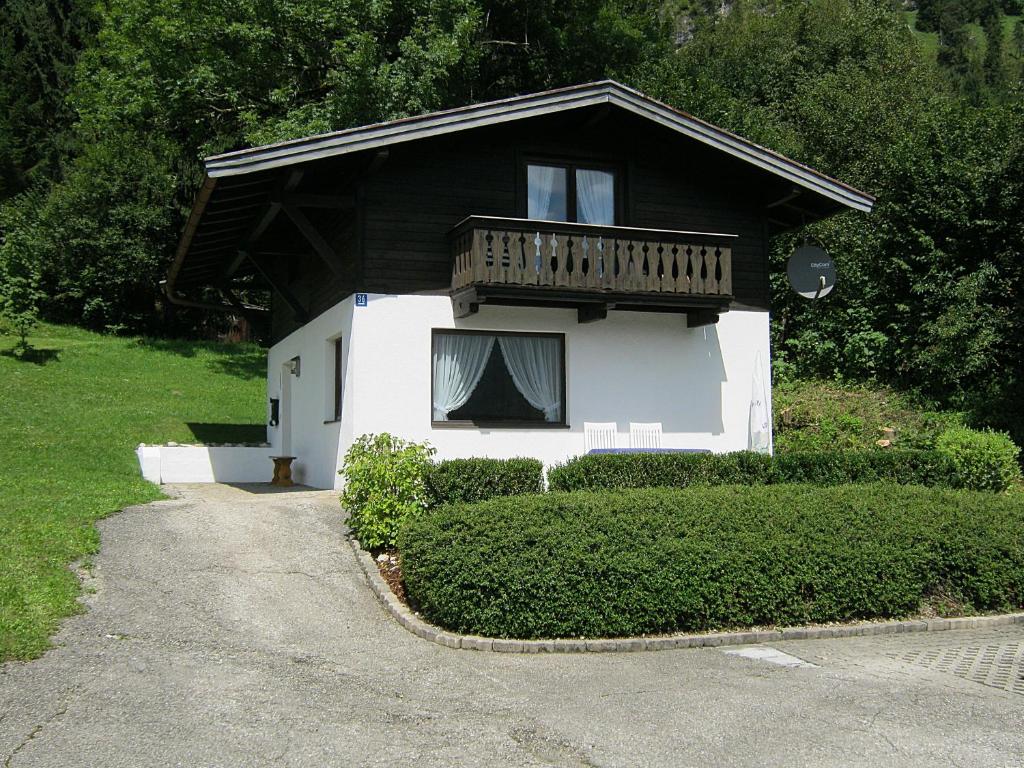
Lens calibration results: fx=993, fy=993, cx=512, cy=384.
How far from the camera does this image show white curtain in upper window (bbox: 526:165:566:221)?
15062 millimetres

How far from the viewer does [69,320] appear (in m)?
34.9

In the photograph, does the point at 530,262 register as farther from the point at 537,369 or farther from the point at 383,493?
the point at 383,493

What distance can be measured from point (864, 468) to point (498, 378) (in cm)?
523

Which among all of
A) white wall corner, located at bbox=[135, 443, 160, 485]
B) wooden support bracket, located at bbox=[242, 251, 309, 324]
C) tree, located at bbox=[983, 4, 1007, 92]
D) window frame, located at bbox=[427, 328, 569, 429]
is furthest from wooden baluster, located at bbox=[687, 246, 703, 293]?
tree, located at bbox=[983, 4, 1007, 92]

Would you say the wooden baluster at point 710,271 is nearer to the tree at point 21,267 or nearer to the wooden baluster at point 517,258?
the wooden baluster at point 517,258

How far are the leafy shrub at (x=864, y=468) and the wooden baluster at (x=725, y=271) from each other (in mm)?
2726

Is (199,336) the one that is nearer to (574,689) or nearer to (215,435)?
(215,435)

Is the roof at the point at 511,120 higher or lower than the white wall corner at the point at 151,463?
higher

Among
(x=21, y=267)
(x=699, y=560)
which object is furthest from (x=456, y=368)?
(x=21, y=267)

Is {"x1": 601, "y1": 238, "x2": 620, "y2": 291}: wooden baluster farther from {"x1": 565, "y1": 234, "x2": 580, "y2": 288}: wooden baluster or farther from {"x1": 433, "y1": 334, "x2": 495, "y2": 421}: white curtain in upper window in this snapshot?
{"x1": 433, "y1": 334, "x2": 495, "y2": 421}: white curtain in upper window

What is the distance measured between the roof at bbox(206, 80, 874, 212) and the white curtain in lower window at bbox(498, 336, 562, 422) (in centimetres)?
322

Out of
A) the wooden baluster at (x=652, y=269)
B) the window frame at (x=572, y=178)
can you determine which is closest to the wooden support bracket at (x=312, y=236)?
the window frame at (x=572, y=178)

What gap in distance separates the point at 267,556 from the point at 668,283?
700cm

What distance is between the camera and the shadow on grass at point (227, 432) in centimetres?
2209
